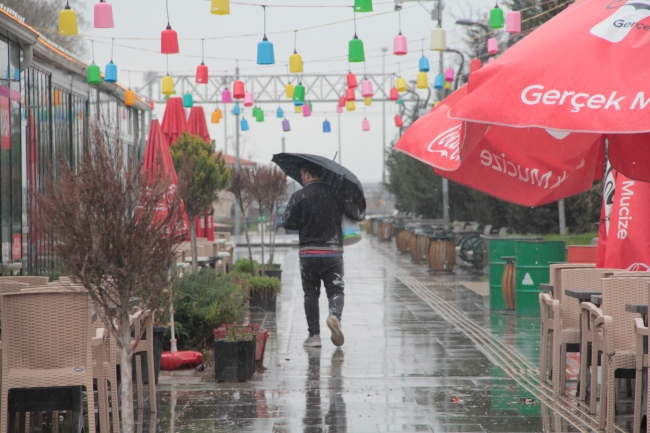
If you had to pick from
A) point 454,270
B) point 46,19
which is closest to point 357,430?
point 454,270

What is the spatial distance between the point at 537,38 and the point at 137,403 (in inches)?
183

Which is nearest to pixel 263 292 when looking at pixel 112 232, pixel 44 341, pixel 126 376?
pixel 44 341

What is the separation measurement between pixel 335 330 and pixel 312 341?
2.19 feet

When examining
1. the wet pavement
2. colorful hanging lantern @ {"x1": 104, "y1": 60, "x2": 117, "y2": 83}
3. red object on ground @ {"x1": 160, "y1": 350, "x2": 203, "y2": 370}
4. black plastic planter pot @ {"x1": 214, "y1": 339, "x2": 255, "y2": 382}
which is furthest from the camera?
colorful hanging lantern @ {"x1": 104, "y1": 60, "x2": 117, "y2": 83}

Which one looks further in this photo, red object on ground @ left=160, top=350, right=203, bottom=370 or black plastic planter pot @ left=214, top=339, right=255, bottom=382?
red object on ground @ left=160, top=350, right=203, bottom=370

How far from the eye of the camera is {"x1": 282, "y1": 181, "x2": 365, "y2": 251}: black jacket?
977 cm

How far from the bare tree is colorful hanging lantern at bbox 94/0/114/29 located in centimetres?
629

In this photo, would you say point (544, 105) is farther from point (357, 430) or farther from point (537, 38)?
point (357, 430)

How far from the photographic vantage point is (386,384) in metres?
7.88

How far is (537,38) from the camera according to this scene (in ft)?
12.2

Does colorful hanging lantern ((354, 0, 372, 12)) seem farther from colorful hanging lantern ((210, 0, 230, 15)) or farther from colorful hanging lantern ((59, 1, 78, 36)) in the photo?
colorful hanging lantern ((59, 1, 78, 36))

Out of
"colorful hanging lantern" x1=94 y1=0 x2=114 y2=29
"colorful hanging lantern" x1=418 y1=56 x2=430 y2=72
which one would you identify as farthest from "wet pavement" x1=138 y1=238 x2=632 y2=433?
"colorful hanging lantern" x1=418 y1=56 x2=430 y2=72

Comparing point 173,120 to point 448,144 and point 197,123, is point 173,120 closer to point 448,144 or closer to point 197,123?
point 197,123

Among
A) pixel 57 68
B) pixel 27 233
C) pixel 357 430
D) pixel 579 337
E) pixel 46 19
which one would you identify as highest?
pixel 46 19
